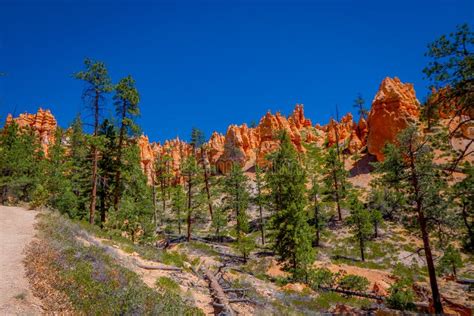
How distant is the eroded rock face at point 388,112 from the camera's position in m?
58.1

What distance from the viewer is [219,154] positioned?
8312cm

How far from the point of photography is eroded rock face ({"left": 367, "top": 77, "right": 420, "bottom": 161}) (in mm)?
58062

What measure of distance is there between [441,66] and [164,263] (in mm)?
13514

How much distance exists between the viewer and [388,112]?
194ft

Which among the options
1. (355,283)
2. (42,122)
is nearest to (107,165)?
(355,283)

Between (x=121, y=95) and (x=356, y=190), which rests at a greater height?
(x=121, y=95)

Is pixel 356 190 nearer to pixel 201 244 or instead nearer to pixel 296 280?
pixel 201 244

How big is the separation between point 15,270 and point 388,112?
211 feet

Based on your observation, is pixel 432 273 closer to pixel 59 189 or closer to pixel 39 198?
pixel 39 198

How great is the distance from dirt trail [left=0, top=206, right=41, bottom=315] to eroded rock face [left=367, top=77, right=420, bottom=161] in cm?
5958

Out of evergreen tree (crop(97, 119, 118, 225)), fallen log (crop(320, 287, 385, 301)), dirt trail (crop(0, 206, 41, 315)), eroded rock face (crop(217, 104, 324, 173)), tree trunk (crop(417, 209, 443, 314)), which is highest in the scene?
eroded rock face (crop(217, 104, 324, 173))

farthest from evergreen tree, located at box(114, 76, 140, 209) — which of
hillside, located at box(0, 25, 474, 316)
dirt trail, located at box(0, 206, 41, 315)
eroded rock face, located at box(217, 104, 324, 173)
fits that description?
eroded rock face, located at box(217, 104, 324, 173)

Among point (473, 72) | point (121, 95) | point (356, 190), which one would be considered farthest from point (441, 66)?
point (356, 190)

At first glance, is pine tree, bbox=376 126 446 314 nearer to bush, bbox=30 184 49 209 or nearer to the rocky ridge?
bush, bbox=30 184 49 209
